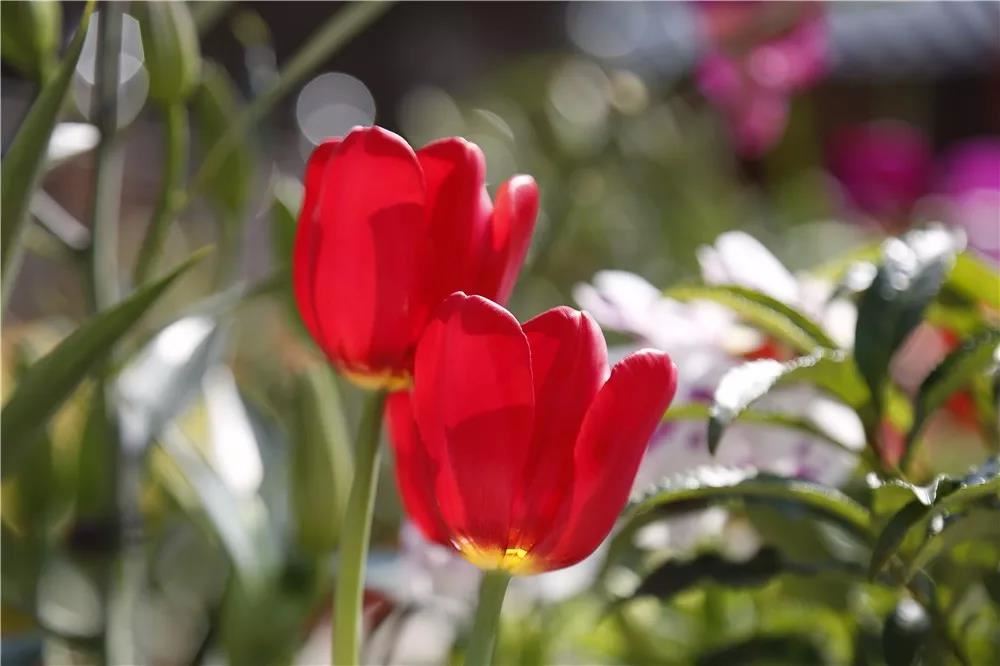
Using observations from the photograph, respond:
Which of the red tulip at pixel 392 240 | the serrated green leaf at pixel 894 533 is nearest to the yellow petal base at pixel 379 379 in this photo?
the red tulip at pixel 392 240

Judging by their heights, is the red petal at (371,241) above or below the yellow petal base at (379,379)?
above

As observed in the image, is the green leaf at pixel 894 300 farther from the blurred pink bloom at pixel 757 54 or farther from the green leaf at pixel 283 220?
the blurred pink bloom at pixel 757 54

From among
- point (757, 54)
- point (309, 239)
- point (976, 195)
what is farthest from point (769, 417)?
point (976, 195)

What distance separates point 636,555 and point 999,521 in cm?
14

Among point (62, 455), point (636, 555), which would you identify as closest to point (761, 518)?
point (636, 555)

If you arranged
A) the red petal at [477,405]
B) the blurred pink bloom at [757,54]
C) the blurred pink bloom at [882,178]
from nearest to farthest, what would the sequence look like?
the red petal at [477,405] → the blurred pink bloom at [757,54] → the blurred pink bloom at [882,178]

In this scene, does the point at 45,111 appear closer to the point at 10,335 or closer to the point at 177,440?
the point at 177,440

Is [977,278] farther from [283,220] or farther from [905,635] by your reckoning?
[283,220]

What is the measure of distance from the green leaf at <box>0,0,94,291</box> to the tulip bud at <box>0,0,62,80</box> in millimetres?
39

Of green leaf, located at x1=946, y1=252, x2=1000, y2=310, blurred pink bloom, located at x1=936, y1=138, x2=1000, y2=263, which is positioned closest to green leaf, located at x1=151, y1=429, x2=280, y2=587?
green leaf, located at x1=946, y1=252, x2=1000, y2=310

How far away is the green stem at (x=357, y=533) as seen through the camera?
24 cm

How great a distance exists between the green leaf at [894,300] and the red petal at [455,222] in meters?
0.10

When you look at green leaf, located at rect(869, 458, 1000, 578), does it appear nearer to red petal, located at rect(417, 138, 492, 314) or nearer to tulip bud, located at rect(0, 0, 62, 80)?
red petal, located at rect(417, 138, 492, 314)

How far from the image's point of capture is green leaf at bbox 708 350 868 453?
223 millimetres
